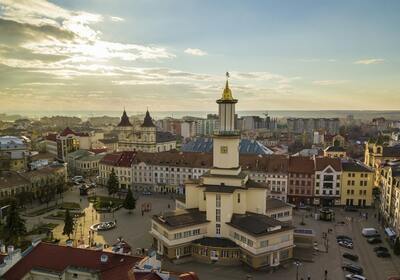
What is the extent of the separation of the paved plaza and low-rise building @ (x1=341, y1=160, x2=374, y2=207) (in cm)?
275

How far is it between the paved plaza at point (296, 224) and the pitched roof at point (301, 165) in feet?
27.6

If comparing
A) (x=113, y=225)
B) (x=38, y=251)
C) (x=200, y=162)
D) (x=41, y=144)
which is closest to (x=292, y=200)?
(x=200, y=162)

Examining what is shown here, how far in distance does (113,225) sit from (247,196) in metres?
20.9

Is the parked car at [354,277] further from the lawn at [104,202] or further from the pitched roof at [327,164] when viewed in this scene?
the lawn at [104,202]

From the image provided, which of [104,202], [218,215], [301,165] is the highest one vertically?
[301,165]

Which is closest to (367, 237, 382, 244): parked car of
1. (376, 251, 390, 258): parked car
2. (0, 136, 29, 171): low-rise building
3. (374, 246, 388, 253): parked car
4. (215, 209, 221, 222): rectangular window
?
(374, 246, 388, 253): parked car

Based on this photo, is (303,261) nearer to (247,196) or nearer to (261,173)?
(247,196)

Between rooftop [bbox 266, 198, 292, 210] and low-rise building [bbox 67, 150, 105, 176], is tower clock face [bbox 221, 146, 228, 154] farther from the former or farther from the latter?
low-rise building [bbox 67, 150, 105, 176]

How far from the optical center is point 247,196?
146 ft

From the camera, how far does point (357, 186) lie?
63.8m

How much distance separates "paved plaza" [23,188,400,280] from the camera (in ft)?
122

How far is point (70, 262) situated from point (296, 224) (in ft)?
129

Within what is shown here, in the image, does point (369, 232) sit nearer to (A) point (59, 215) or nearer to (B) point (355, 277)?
(B) point (355, 277)

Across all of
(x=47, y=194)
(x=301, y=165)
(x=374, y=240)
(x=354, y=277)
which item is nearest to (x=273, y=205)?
(x=374, y=240)
